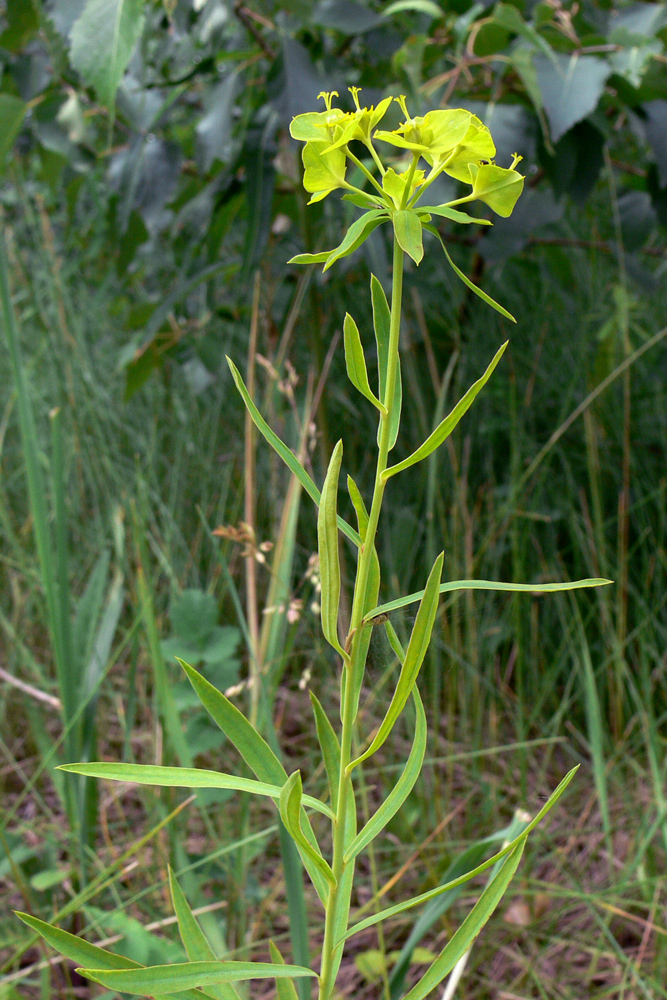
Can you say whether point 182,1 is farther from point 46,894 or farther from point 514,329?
point 514,329

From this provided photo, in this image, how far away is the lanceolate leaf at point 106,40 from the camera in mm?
516

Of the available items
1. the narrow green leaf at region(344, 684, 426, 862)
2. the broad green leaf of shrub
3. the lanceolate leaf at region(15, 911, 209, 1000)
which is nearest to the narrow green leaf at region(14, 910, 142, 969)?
the lanceolate leaf at region(15, 911, 209, 1000)

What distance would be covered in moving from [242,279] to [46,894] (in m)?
0.68

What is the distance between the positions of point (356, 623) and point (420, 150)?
0.17m

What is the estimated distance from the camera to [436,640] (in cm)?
55

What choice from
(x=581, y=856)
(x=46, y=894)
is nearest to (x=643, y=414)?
(x=581, y=856)

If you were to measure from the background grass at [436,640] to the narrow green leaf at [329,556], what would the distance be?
0.09 meters

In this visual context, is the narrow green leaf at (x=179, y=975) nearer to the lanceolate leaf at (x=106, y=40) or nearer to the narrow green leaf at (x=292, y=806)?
the narrow green leaf at (x=292, y=806)

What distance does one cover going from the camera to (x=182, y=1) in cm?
84

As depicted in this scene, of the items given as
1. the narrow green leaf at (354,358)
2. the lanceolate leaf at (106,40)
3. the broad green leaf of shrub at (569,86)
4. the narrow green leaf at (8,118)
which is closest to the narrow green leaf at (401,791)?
the narrow green leaf at (354,358)

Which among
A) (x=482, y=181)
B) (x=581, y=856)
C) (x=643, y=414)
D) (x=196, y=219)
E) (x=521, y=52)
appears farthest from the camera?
(x=643, y=414)

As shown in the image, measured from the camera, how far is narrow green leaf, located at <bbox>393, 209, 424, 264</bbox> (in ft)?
0.82

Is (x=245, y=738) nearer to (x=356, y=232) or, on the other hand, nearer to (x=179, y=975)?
(x=179, y=975)

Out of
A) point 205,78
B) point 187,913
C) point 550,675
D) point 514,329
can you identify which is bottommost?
point 550,675
